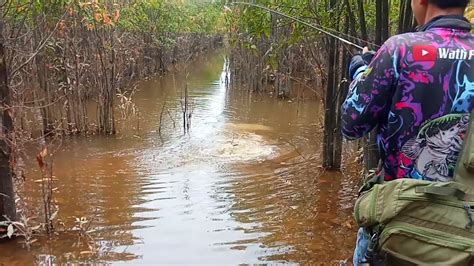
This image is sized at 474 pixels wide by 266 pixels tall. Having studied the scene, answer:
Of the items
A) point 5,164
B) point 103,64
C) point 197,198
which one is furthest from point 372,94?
point 103,64

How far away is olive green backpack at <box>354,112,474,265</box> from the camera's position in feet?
4.64

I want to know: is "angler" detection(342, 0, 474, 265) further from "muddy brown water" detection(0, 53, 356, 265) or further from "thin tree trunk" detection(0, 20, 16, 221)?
"thin tree trunk" detection(0, 20, 16, 221)

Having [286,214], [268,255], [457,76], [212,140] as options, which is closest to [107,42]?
[212,140]

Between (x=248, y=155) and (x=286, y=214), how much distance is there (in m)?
3.00

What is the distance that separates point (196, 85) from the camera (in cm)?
1902

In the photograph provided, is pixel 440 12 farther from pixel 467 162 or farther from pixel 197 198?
pixel 197 198

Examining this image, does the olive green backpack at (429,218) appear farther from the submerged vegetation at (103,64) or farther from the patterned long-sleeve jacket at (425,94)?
the submerged vegetation at (103,64)

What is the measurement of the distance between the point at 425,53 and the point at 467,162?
364 millimetres

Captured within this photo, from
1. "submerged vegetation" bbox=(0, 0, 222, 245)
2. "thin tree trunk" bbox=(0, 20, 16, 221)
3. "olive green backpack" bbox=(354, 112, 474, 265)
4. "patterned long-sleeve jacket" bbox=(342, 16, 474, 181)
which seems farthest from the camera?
"submerged vegetation" bbox=(0, 0, 222, 245)

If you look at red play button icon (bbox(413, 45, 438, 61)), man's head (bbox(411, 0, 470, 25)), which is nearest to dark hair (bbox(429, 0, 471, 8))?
man's head (bbox(411, 0, 470, 25))

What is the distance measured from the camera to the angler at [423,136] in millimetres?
1433

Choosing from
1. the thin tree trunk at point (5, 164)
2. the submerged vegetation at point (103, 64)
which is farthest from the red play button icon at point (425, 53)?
the thin tree trunk at point (5, 164)

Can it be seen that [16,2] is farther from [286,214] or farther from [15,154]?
[286,214]

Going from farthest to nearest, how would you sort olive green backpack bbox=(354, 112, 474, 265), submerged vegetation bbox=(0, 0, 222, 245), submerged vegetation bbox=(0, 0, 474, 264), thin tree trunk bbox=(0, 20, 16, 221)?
submerged vegetation bbox=(0, 0, 222, 245), submerged vegetation bbox=(0, 0, 474, 264), thin tree trunk bbox=(0, 20, 16, 221), olive green backpack bbox=(354, 112, 474, 265)
